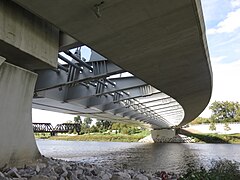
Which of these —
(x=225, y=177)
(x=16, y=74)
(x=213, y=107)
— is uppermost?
(x=213, y=107)

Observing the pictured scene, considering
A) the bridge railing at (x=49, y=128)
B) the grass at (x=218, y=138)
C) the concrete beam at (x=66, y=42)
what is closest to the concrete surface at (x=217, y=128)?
the grass at (x=218, y=138)

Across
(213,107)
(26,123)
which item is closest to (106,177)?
(26,123)

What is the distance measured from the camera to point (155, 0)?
641 centimetres

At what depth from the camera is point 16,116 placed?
7.76 metres

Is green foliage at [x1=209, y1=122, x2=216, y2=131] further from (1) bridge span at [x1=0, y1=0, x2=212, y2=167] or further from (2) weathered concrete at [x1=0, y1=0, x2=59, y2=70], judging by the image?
(2) weathered concrete at [x1=0, y1=0, x2=59, y2=70]

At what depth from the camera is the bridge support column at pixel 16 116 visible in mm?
7254

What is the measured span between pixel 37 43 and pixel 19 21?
79cm

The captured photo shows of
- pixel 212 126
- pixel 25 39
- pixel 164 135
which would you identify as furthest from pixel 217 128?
pixel 25 39

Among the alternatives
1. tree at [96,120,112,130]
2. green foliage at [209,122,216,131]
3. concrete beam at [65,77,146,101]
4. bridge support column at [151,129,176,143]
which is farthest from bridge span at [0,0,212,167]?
tree at [96,120,112,130]

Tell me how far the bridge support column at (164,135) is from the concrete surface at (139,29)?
5298 centimetres

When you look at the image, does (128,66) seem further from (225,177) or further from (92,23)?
(225,177)

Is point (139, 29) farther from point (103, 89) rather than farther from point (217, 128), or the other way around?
point (217, 128)

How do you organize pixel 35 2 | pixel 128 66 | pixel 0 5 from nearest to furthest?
1. pixel 35 2
2. pixel 0 5
3. pixel 128 66

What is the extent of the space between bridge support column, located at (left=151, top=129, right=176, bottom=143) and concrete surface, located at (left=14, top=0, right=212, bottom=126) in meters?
53.0
